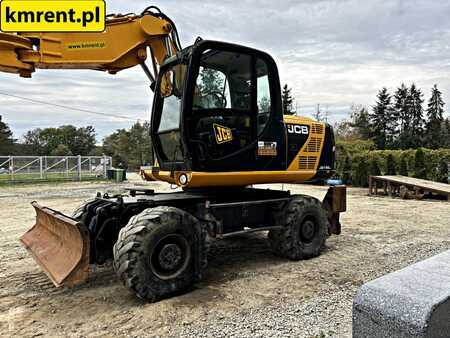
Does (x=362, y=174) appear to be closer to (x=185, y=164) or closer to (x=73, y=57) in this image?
(x=185, y=164)

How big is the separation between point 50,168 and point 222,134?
21.9 meters

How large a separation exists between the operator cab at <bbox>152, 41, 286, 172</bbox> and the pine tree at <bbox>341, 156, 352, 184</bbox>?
15.3 metres

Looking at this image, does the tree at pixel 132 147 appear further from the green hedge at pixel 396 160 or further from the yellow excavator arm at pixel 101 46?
the yellow excavator arm at pixel 101 46

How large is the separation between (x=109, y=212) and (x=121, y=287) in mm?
915

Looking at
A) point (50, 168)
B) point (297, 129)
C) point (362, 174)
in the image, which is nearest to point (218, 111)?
point (297, 129)

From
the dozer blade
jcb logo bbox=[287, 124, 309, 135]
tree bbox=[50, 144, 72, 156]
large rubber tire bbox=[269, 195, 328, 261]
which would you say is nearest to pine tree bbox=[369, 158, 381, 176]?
large rubber tire bbox=[269, 195, 328, 261]

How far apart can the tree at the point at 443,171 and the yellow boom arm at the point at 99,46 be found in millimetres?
15149

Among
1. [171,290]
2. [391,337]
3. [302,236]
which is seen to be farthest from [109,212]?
[391,337]

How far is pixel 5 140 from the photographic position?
5353cm

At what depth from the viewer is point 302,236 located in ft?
19.0

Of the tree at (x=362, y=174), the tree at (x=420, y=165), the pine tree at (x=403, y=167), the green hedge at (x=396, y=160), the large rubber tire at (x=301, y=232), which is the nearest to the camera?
the large rubber tire at (x=301, y=232)

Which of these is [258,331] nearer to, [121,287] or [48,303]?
[121,287]

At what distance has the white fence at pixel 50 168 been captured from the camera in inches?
867

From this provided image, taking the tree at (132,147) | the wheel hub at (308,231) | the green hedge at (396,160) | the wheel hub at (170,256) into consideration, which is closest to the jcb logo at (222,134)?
the wheel hub at (170,256)
